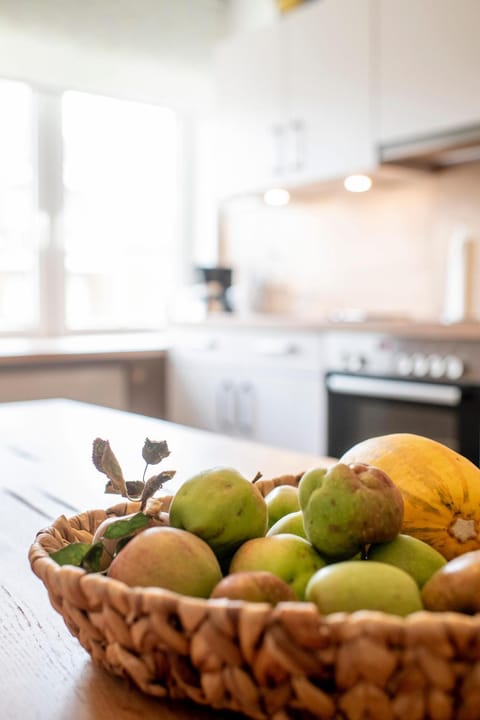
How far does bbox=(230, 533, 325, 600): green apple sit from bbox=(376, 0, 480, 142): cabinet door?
2.44 meters

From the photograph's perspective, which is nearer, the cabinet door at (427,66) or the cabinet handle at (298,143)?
the cabinet door at (427,66)

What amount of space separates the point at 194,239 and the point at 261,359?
140 cm

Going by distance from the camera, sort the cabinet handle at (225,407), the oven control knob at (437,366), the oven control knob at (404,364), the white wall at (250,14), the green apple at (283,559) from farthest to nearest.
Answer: the white wall at (250,14), the cabinet handle at (225,407), the oven control knob at (404,364), the oven control knob at (437,366), the green apple at (283,559)

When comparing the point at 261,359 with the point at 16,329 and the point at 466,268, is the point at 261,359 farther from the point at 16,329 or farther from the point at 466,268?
the point at 16,329

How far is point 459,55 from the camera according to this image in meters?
2.65

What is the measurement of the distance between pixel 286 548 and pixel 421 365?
2.17 meters

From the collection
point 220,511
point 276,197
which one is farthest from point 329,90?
point 220,511

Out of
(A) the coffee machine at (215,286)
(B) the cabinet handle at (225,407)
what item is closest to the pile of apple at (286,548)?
(B) the cabinet handle at (225,407)

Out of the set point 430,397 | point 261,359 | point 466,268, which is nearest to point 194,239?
point 261,359

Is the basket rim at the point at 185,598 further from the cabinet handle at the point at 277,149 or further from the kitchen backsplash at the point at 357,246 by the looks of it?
the cabinet handle at the point at 277,149

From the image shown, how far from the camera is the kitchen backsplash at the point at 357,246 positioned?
317cm

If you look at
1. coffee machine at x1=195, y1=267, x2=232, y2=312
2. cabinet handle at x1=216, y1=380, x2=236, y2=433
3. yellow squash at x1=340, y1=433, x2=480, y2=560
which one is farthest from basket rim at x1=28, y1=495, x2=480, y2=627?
coffee machine at x1=195, y1=267, x2=232, y2=312

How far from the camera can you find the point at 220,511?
486 millimetres

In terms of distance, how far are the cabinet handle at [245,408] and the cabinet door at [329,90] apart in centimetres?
90
